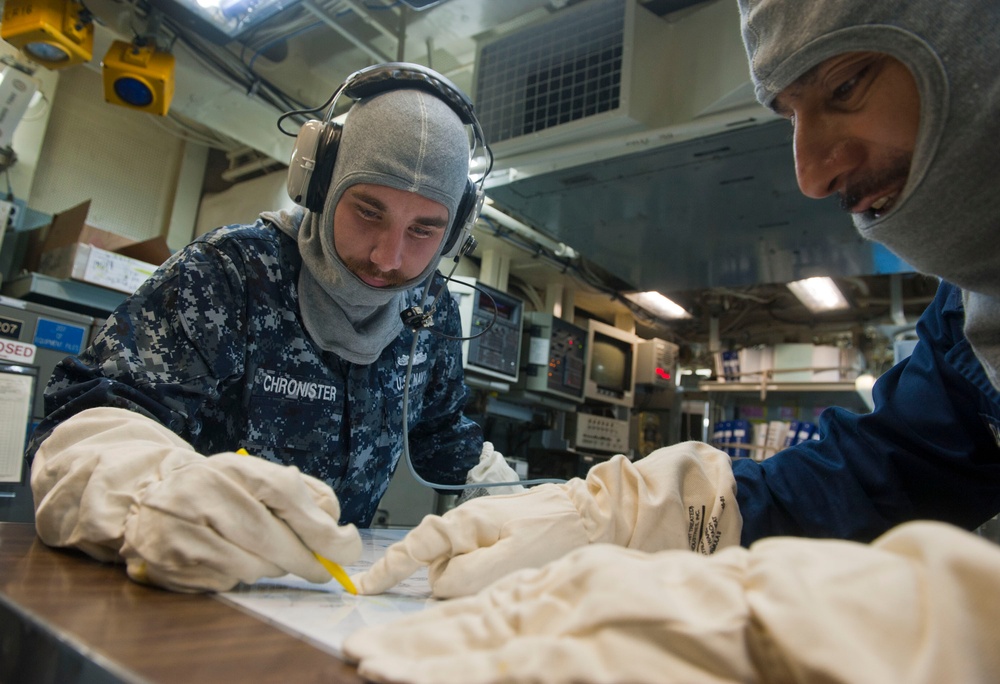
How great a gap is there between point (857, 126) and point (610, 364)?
3754 millimetres

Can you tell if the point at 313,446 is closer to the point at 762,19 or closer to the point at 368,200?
the point at 368,200

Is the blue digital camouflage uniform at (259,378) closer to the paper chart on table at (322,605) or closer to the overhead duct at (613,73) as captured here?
the paper chart on table at (322,605)

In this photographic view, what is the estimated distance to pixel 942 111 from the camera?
2.34 ft

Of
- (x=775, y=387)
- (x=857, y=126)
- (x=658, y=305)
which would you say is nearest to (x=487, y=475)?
(x=857, y=126)

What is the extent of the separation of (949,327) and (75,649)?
1152mm

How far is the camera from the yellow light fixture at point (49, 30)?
2.11m

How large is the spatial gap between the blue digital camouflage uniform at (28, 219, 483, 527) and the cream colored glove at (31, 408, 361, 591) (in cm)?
22

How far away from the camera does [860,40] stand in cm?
75

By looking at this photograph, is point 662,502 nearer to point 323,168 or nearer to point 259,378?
point 259,378

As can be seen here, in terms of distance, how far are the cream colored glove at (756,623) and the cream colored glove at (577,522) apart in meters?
0.29

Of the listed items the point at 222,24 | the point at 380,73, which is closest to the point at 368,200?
the point at 380,73

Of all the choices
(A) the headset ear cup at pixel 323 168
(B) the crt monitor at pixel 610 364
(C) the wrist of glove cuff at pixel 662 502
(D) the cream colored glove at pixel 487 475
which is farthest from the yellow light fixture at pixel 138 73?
(B) the crt monitor at pixel 610 364

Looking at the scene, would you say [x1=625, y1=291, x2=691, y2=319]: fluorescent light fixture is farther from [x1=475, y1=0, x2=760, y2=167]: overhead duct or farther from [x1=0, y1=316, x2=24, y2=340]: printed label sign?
Result: [x1=0, y1=316, x2=24, y2=340]: printed label sign

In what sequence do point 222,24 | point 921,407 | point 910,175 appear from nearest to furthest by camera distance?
point 910,175 → point 921,407 → point 222,24
